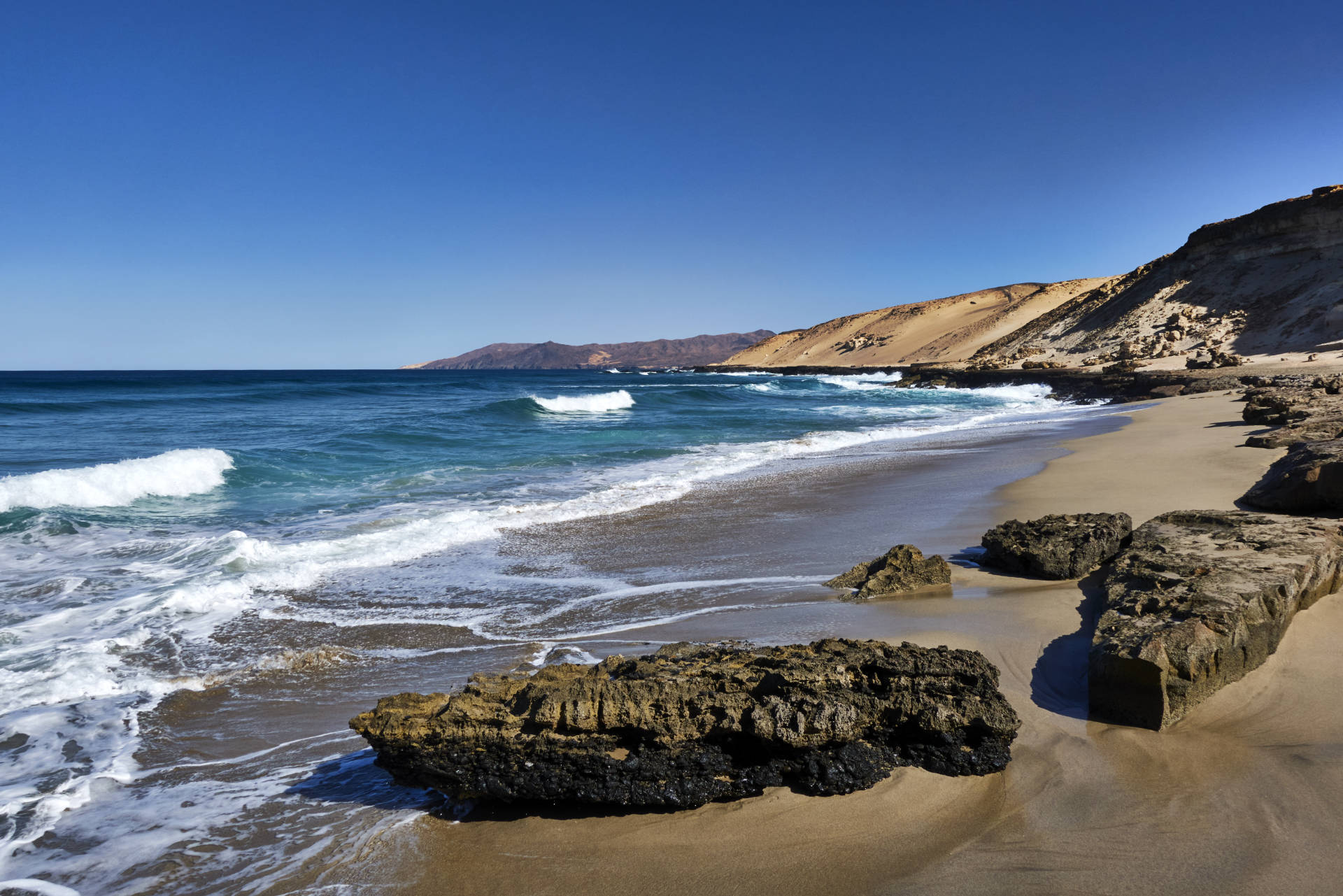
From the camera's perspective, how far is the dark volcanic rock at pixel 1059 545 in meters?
4.54

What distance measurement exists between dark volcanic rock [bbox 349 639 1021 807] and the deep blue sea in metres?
0.35

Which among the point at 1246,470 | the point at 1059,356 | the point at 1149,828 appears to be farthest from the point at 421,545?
the point at 1059,356

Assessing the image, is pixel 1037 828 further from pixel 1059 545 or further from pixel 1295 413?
pixel 1295 413

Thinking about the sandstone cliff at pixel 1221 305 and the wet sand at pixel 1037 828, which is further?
the sandstone cliff at pixel 1221 305

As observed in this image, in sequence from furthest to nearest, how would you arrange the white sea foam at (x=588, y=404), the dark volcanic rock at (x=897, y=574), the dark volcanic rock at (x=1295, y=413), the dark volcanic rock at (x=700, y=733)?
the white sea foam at (x=588, y=404)
the dark volcanic rock at (x=1295, y=413)
the dark volcanic rock at (x=897, y=574)
the dark volcanic rock at (x=700, y=733)

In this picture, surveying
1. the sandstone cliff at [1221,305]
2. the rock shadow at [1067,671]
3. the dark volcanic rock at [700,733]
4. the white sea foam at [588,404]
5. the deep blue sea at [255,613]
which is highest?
the sandstone cliff at [1221,305]

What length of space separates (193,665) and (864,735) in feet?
12.1

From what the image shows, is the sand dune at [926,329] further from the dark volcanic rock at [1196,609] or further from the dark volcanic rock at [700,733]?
the dark volcanic rock at [700,733]

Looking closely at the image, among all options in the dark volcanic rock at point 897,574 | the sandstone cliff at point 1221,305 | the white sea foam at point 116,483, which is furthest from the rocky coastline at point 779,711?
the sandstone cliff at point 1221,305

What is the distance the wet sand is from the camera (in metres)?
2.06

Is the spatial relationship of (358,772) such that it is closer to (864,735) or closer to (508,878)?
(508,878)

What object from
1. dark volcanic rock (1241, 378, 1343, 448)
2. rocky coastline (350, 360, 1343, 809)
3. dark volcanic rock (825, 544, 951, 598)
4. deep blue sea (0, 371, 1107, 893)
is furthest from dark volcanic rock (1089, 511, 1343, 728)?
dark volcanic rock (1241, 378, 1343, 448)

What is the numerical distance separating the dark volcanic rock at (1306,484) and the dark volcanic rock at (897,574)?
8.14 feet

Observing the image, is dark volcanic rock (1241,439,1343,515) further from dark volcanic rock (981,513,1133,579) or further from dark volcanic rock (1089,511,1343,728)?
dark volcanic rock (981,513,1133,579)
